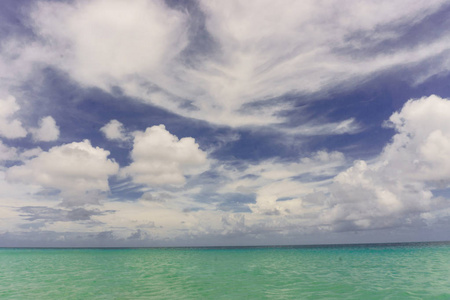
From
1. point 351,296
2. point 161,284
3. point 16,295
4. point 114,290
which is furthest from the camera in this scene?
point 161,284

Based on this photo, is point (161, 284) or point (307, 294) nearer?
point (307, 294)

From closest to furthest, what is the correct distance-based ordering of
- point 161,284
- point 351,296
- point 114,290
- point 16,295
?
point 351,296 < point 16,295 < point 114,290 < point 161,284

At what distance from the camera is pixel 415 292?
2445cm

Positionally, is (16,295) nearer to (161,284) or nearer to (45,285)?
(45,285)

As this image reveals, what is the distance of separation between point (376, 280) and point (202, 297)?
2120 centimetres

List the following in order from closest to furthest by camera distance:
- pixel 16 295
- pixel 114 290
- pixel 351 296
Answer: pixel 351 296 → pixel 16 295 → pixel 114 290


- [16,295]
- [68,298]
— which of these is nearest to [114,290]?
[68,298]

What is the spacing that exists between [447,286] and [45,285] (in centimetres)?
4191

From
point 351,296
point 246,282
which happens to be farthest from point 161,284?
point 351,296

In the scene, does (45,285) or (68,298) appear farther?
(45,285)

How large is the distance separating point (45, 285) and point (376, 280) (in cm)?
3752

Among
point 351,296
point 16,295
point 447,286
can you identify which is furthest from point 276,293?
point 16,295

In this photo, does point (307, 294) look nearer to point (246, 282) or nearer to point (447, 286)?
point (246, 282)

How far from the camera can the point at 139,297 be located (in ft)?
77.0
